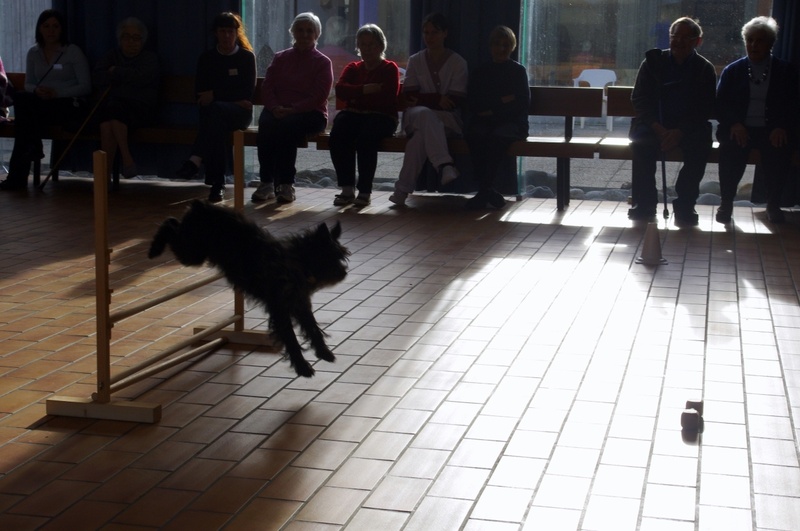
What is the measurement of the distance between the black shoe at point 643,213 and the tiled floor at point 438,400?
1157 mm

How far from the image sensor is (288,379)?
348 centimetres

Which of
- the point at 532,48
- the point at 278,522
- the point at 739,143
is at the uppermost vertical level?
the point at 532,48

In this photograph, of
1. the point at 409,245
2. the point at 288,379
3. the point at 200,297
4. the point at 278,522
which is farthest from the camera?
the point at 409,245

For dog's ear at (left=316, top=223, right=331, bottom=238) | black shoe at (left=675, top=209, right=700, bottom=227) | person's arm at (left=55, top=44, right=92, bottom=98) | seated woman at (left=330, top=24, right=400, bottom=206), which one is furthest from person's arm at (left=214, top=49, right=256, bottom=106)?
dog's ear at (left=316, top=223, right=331, bottom=238)

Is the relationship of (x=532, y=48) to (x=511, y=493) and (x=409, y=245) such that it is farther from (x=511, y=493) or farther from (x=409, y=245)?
(x=511, y=493)

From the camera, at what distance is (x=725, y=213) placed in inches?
267

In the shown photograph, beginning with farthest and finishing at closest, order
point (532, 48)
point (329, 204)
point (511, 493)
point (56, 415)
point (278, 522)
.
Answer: point (532, 48), point (329, 204), point (56, 415), point (511, 493), point (278, 522)

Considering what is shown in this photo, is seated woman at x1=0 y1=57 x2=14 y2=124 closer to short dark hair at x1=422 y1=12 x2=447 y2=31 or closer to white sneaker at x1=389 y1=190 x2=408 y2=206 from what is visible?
white sneaker at x1=389 y1=190 x2=408 y2=206

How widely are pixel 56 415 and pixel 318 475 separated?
2.97ft

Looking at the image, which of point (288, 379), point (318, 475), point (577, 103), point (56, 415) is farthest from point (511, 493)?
point (577, 103)

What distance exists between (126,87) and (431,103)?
241 cm

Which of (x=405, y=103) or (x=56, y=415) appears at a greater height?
(x=405, y=103)

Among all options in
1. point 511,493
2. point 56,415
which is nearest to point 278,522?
point 511,493

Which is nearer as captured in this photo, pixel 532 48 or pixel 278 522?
pixel 278 522
